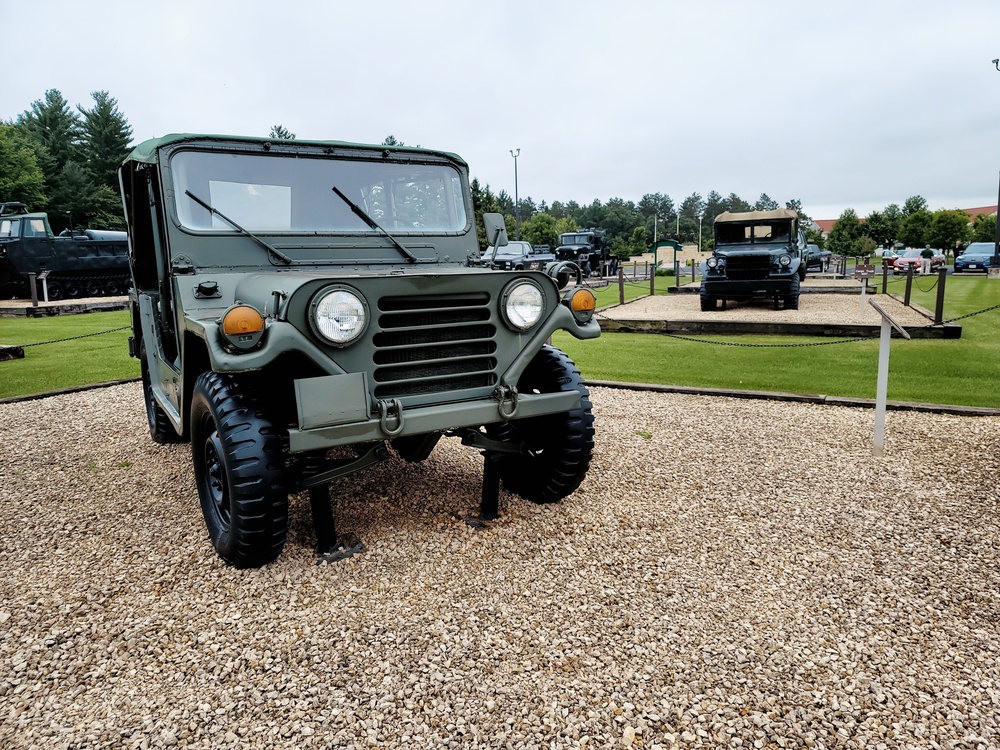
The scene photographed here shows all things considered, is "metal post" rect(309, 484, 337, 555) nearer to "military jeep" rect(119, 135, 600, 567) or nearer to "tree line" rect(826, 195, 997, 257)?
"military jeep" rect(119, 135, 600, 567)

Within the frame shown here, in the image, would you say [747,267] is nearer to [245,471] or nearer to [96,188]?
[245,471]

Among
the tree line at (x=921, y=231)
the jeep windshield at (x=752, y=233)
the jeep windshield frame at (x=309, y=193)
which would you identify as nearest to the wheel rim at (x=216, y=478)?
the jeep windshield frame at (x=309, y=193)

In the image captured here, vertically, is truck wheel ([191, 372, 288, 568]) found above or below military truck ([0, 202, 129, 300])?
below

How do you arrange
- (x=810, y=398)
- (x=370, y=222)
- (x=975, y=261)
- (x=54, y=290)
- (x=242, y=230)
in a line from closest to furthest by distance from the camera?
(x=242, y=230) < (x=370, y=222) < (x=810, y=398) < (x=54, y=290) < (x=975, y=261)

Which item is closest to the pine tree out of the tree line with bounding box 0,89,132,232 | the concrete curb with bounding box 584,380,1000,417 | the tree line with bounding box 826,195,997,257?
the tree line with bounding box 0,89,132,232

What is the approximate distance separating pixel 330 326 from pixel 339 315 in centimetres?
6

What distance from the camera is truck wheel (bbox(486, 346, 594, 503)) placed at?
393cm

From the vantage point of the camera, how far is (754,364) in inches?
348

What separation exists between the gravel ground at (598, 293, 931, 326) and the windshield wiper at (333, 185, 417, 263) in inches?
346

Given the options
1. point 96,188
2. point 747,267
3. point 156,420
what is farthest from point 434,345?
point 96,188

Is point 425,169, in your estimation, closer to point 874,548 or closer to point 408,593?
point 408,593

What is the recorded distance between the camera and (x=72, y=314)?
1708 cm

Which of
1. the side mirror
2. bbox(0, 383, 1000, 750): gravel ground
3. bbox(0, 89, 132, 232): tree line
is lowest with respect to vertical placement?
bbox(0, 383, 1000, 750): gravel ground

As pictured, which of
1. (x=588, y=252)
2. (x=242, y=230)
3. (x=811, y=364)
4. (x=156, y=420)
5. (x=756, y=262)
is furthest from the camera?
(x=588, y=252)
